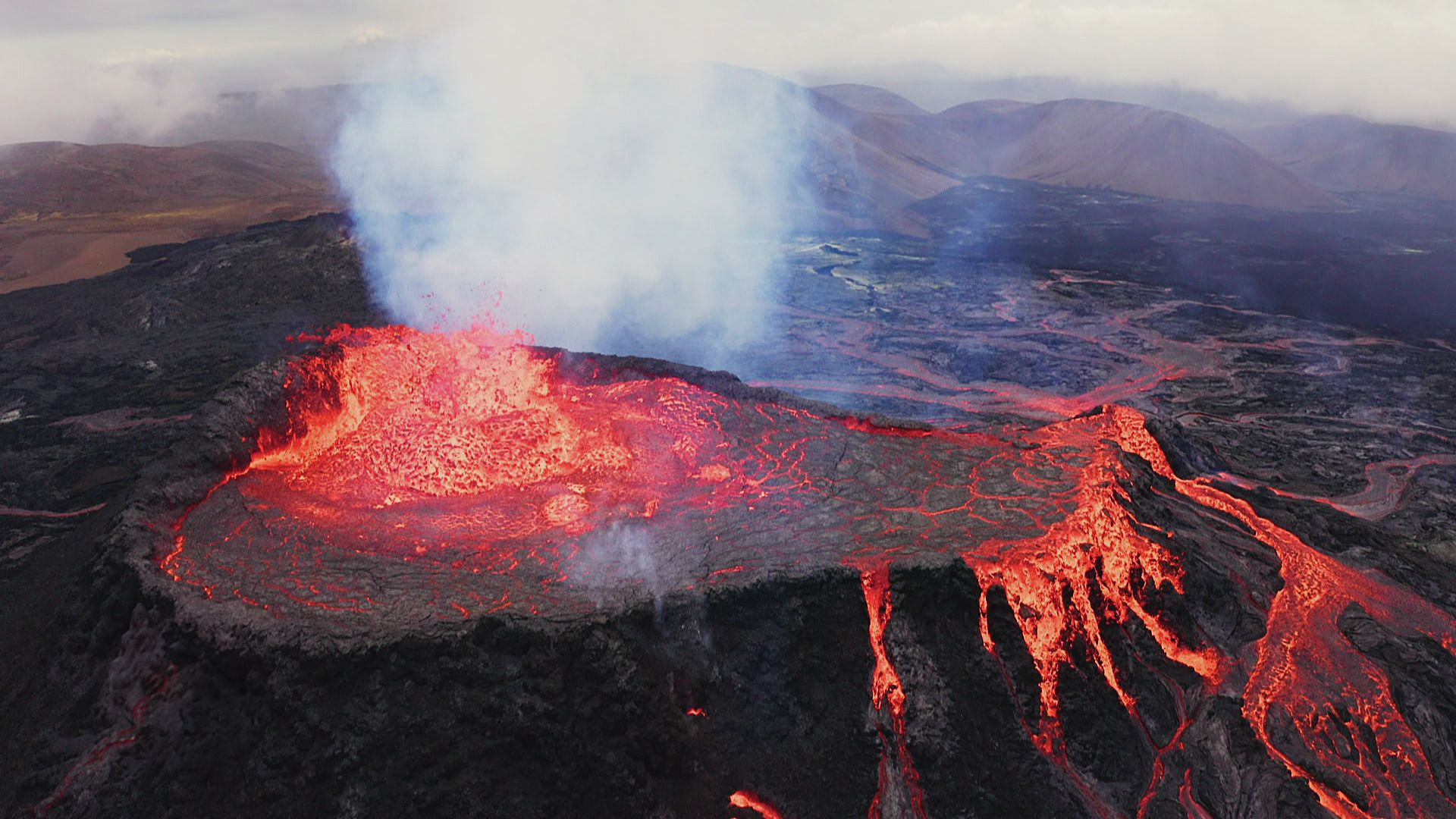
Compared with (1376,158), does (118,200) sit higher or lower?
lower

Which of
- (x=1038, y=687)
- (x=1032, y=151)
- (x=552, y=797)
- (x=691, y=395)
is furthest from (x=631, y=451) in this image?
(x=1032, y=151)

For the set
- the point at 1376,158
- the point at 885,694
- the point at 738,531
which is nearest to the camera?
the point at 885,694

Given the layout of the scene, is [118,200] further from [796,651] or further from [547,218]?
Result: [796,651]

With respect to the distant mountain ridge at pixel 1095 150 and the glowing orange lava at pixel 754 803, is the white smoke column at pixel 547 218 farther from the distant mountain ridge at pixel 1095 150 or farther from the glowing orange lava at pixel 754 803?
the distant mountain ridge at pixel 1095 150

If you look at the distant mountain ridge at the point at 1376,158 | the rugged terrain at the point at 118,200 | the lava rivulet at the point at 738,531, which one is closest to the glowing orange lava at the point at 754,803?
the lava rivulet at the point at 738,531

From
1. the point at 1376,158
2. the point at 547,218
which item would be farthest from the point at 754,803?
the point at 1376,158

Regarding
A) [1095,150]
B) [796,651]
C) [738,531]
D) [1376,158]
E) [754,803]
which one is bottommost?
[754,803]
